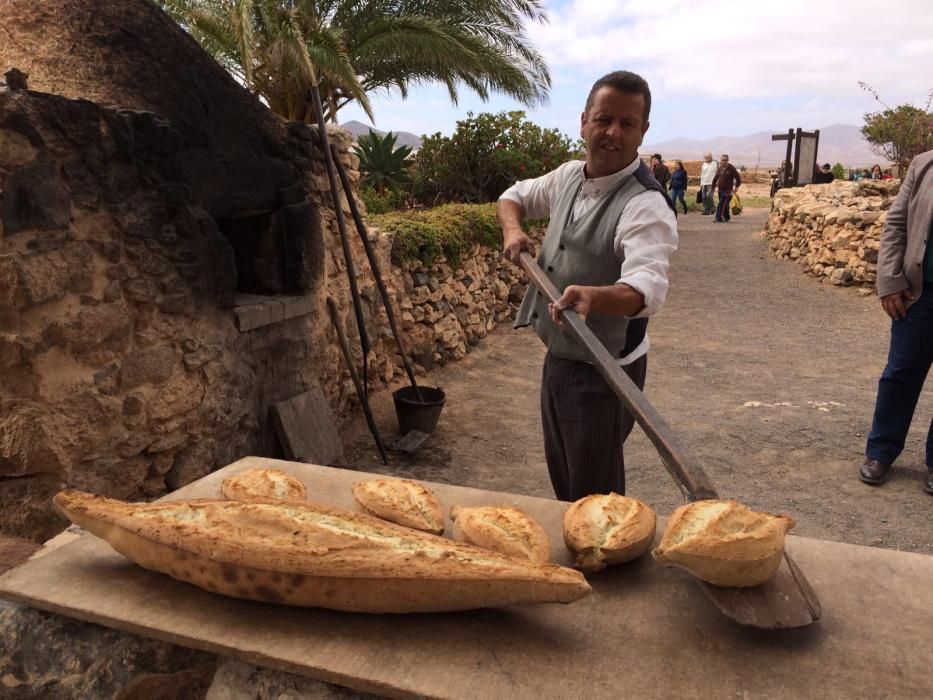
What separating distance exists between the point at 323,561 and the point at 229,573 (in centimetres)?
16

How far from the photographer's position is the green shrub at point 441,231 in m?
6.34

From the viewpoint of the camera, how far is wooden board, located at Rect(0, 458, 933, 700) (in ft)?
3.30

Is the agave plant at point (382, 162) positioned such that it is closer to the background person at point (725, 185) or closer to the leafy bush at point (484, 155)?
the leafy bush at point (484, 155)

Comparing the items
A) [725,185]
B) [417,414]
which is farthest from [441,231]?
[725,185]

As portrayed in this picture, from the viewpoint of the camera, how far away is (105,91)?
317 centimetres

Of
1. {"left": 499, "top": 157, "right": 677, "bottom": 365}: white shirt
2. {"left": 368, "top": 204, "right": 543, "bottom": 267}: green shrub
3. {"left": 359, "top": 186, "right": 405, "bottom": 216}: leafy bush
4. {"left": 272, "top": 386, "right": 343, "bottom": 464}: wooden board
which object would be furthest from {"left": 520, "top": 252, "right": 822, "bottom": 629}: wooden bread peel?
{"left": 359, "top": 186, "right": 405, "bottom": 216}: leafy bush

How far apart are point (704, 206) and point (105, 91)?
17913 millimetres

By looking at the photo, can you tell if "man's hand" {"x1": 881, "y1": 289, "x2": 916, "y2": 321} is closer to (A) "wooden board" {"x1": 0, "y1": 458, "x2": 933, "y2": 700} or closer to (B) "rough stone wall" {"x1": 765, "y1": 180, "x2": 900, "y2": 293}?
(A) "wooden board" {"x1": 0, "y1": 458, "x2": 933, "y2": 700}

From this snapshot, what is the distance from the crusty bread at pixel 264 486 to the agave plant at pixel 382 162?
9.52 m

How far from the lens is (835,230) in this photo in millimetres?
9664

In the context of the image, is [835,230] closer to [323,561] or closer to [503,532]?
[503,532]

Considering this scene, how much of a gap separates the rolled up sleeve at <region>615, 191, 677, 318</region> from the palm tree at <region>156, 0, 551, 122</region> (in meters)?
7.84

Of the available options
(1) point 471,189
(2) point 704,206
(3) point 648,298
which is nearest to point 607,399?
(3) point 648,298

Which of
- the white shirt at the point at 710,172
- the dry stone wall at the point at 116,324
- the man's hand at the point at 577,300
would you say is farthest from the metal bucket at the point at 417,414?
the white shirt at the point at 710,172
